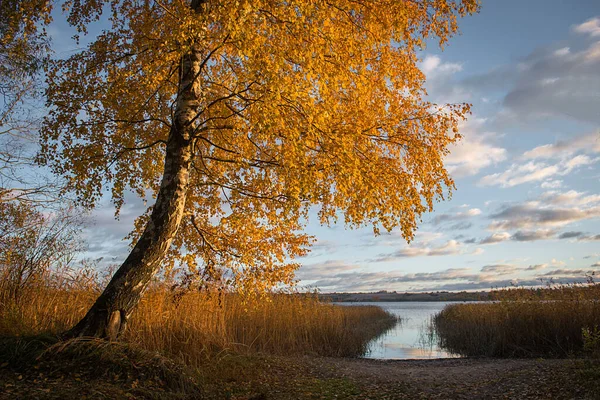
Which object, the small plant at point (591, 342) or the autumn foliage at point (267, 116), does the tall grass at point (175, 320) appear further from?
the small plant at point (591, 342)

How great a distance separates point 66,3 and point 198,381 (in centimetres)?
811

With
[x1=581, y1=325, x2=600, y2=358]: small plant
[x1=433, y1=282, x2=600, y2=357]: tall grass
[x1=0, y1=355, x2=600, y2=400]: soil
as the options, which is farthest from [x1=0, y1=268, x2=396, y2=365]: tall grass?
[x1=581, y1=325, x2=600, y2=358]: small plant

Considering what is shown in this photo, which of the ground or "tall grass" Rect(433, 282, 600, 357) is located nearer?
the ground

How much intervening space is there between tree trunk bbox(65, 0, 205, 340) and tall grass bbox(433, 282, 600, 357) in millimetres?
9024

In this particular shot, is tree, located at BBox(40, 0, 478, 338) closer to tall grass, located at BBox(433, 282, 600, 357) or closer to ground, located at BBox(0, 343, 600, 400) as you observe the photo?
ground, located at BBox(0, 343, 600, 400)

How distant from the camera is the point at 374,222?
7.58 m

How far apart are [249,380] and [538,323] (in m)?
8.04

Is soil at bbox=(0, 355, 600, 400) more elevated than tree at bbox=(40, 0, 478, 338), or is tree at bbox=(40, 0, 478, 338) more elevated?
tree at bbox=(40, 0, 478, 338)

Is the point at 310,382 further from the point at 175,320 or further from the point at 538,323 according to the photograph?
the point at 538,323

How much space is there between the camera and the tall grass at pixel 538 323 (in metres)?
9.95

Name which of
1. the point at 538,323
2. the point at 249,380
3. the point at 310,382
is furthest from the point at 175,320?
the point at 538,323

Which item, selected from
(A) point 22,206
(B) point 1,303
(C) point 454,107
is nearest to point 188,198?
(B) point 1,303

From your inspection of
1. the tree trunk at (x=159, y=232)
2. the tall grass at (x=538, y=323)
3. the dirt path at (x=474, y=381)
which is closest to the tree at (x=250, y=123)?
the tree trunk at (x=159, y=232)

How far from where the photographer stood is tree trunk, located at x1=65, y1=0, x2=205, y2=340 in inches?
239
